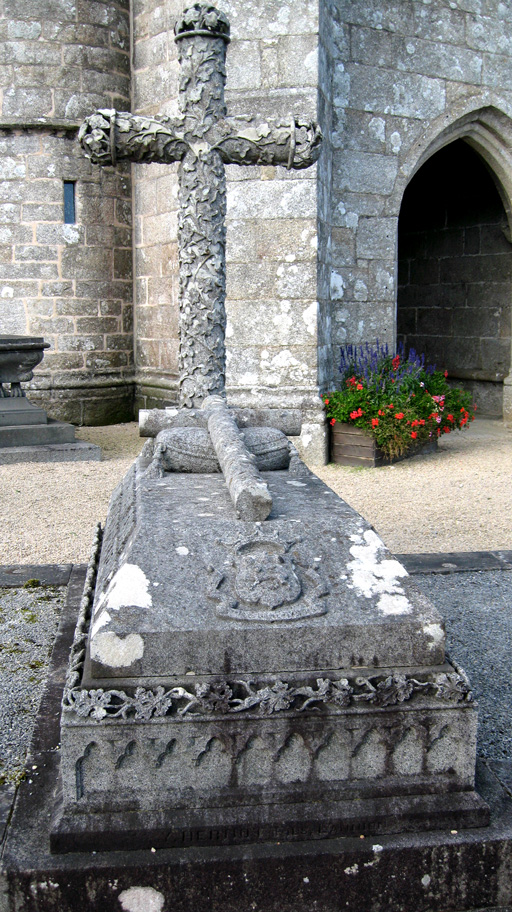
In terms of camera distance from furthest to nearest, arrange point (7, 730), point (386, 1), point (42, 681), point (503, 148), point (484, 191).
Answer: point (484, 191) → point (503, 148) → point (386, 1) → point (42, 681) → point (7, 730)

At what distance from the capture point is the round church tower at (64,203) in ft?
30.2

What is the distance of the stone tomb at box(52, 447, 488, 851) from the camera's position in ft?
6.19

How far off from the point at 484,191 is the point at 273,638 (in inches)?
384

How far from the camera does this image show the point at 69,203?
31.3ft

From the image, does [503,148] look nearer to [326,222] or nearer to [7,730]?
[326,222]

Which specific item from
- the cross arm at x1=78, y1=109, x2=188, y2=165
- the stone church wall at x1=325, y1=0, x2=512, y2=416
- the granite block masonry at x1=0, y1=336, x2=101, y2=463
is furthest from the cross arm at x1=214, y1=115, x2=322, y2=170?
the granite block masonry at x1=0, y1=336, x2=101, y2=463

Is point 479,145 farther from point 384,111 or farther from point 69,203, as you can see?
point 69,203

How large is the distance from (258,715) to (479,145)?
8.58 meters

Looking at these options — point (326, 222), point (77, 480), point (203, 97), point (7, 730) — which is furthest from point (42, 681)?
point (326, 222)

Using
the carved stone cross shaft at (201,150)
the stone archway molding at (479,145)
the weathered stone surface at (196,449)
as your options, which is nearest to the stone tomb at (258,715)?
the weathered stone surface at (196,449)

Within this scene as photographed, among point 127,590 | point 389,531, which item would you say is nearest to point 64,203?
point 389,531

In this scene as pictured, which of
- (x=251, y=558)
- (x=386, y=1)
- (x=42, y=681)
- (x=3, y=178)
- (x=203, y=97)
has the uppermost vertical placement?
(x=386, y=1)

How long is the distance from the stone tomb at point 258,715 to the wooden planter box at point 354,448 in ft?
17.3

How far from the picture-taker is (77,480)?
6.81 metres
